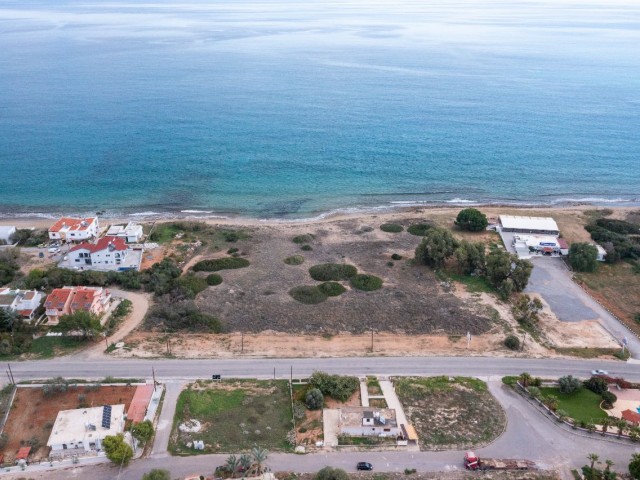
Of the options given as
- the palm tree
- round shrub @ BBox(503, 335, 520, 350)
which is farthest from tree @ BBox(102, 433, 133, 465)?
round shrub @ BBox(503, 335, 520, 350)

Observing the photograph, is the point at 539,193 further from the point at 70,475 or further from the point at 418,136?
the point at 70,475

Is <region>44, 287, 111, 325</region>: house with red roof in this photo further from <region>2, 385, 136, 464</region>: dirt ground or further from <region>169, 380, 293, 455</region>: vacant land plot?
<region>169, 380, 293, 455</region>: vacant land plot

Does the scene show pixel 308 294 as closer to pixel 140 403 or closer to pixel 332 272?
pixel 332 272

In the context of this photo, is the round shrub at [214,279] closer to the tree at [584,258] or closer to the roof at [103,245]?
the roof at [103,245]

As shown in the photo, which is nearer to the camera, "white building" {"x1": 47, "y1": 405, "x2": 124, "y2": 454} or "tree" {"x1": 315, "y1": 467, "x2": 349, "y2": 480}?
"tree" {"x1": 315, "y1": 467, "x2": 349, "y2": 480}

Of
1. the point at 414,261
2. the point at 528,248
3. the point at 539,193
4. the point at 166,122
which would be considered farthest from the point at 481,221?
the point at 166,122

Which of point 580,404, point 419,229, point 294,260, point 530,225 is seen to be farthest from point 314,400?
point 530,225
